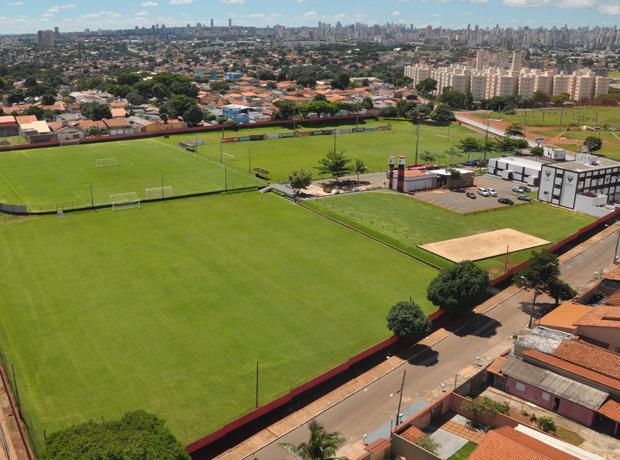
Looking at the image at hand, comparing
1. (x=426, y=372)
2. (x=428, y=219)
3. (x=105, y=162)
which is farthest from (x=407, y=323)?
(x=105, y=162)

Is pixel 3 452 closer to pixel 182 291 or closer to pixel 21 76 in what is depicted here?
pixel 182 291

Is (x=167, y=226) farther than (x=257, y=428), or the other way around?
(x=167, y=226)

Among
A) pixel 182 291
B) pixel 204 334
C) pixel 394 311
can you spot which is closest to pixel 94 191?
pixel 182 291

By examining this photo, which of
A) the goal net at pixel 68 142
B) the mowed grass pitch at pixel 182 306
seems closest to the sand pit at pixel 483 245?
the mowed grass pitch at pixel 182 306

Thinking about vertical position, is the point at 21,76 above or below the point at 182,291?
above

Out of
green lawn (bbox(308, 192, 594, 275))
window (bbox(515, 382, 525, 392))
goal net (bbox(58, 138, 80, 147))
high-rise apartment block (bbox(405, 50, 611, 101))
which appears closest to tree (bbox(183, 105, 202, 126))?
goal net (bbox(58, 138, 80, 147))

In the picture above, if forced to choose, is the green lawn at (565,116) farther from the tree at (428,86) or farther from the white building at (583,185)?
the white building at (583,185)

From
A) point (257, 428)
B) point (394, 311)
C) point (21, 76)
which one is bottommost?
point (257, 428)
